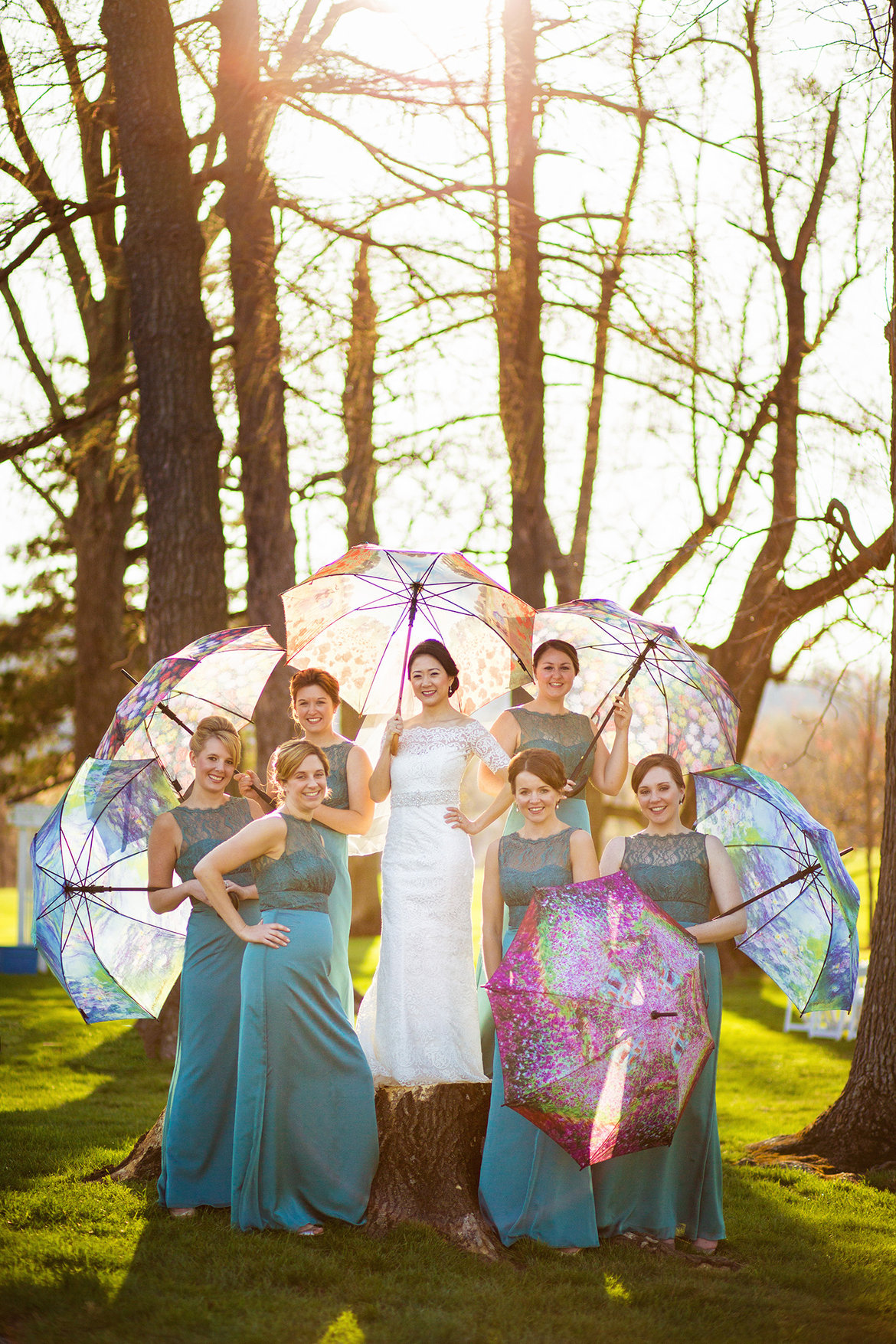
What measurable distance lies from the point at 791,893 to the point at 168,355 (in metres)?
6.04

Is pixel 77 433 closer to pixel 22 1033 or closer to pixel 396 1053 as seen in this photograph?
pixel 22 1033

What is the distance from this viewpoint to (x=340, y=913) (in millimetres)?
5758

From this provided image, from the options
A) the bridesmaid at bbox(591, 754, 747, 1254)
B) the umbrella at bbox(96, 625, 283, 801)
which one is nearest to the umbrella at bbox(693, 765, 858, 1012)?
the bridesmaid at bbox(591, 754, 747, 1254)

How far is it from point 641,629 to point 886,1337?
3.01 meters

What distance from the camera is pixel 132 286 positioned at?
29.8 feet

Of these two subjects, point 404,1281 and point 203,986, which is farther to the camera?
point 203,986

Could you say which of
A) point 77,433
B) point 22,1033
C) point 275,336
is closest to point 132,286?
point 275,336

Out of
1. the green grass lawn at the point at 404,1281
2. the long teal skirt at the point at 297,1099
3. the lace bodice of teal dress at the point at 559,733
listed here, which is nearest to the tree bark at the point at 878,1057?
the green grass lawn at the point at 404,1281

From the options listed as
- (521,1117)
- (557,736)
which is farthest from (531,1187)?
(557,736)

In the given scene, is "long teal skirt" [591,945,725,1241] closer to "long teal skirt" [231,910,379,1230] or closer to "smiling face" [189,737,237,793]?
"long teal skirt" [231,910,379,1230]

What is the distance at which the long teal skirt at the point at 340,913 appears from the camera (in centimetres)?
557

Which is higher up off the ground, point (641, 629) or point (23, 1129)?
point (641, 629)

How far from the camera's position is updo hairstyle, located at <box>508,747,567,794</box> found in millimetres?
4980

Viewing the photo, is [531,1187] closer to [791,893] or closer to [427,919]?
[427,919]
